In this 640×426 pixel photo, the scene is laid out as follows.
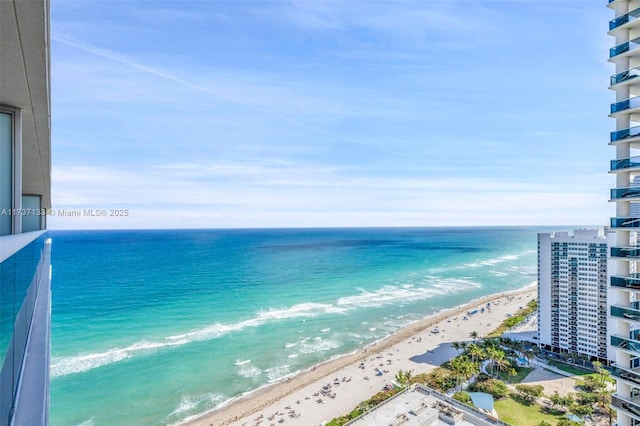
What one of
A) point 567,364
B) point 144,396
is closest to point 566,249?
point 567,364

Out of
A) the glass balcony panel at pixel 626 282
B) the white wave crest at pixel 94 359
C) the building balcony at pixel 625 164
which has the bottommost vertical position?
the white wave crest at pixel 94 359

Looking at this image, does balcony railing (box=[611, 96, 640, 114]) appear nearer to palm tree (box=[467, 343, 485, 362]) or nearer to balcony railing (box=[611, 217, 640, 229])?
balcony railing (box=[611, 217, 640, 229])

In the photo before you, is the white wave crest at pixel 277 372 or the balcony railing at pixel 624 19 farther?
the white wave crest at pixel 277 372

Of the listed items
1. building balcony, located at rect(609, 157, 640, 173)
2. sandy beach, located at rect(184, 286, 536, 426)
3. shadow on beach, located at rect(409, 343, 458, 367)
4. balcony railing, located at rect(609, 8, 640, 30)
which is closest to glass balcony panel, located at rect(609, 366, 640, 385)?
building balcony, located at rect(609, 157, 640, 173)

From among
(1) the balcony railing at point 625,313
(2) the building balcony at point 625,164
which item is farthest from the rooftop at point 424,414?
(2) the building balcony at point 625,164

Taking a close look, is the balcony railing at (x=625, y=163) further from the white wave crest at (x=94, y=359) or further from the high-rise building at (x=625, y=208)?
the white wave crest at (x=94, y=359)

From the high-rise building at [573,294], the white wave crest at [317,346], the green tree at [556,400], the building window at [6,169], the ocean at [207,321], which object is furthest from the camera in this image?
the white wave crest at [317,346]

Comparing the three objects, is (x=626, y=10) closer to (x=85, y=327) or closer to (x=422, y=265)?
(x=85, y=327)
